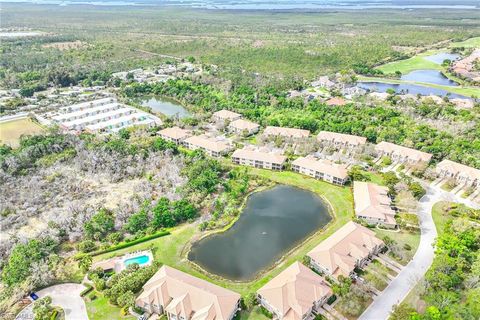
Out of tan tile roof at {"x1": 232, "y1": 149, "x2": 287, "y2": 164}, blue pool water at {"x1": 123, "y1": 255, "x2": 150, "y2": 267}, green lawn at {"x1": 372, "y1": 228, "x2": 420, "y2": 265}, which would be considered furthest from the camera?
tan tile roof at {"x1": 232, "y1": 149, "x2": 287, "y2": 164}

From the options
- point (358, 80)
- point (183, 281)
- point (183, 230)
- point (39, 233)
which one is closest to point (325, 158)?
point (183, 230)

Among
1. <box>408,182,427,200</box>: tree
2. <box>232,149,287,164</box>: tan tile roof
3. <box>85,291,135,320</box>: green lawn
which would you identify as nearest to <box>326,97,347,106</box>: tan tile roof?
<box>232,149,287,164</box>: tan tile roof

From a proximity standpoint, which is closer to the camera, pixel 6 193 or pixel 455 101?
pixel 6 193

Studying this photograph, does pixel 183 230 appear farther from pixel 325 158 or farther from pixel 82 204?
pixel 325 158

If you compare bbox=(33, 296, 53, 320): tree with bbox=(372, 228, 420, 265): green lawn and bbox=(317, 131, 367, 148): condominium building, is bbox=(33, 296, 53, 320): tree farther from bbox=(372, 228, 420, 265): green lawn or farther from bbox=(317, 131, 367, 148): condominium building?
bbox=(317, 131, 367, 148): condominium building

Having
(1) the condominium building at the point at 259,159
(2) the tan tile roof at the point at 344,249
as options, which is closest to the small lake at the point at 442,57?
(1) the condominium building at the point at 259,159

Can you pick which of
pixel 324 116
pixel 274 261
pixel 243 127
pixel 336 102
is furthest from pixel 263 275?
pixel 336 102
